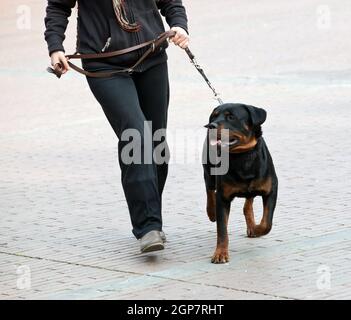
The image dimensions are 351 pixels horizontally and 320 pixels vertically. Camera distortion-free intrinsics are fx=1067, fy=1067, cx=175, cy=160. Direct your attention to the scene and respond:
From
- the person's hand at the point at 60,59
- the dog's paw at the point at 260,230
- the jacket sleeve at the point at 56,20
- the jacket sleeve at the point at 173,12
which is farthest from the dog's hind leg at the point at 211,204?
the jacket sleeve at the point at 56,20

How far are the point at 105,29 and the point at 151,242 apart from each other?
1.36 meters

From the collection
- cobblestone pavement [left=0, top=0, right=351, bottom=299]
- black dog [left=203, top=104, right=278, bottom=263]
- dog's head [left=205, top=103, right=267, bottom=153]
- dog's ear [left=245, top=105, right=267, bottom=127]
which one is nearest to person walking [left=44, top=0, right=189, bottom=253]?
cobblestone pavement [left=0, top=0, right=351, bottom=299]

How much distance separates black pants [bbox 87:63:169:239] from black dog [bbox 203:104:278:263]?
0.41m

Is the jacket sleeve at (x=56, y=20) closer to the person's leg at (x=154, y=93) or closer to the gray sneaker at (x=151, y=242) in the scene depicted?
the person's leg at (x=154, y=93)

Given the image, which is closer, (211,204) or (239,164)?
(239,164)

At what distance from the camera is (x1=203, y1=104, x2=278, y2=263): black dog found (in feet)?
20.5

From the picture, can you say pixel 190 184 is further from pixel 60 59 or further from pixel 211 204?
pixel 60 59

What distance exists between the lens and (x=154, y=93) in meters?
6.81

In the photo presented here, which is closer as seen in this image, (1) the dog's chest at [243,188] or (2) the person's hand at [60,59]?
(1) the dog's chest at [243,188]

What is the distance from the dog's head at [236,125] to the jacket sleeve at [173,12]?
850mm

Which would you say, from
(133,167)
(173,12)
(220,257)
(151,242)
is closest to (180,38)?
(173,12)

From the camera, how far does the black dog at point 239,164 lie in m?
6.25
